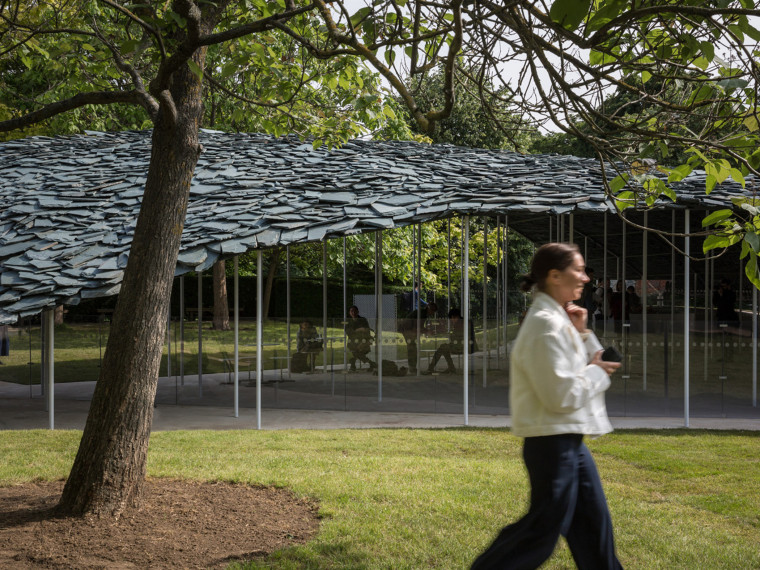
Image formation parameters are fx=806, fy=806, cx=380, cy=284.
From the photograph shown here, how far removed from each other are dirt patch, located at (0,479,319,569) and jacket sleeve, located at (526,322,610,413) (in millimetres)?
2395

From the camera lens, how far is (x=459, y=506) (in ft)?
20.9

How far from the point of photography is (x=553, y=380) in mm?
3516

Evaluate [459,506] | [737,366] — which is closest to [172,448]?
[459,506]

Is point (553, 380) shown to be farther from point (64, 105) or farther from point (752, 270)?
point (64, 105)

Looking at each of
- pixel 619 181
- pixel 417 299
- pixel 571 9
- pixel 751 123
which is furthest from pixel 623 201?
pixel 417 299

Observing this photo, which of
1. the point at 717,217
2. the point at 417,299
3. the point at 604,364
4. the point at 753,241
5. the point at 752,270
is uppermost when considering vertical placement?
the point at 717,217

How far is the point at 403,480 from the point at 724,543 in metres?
2.84

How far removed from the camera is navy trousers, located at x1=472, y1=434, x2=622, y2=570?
3514 mm

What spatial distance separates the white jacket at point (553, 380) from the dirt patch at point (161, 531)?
7.44ft

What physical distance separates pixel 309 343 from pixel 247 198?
2717 mm

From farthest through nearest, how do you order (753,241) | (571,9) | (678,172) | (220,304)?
(220,304) → (678,172) → (753,241) → (571,9)

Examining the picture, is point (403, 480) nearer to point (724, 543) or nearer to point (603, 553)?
point (724, 543)

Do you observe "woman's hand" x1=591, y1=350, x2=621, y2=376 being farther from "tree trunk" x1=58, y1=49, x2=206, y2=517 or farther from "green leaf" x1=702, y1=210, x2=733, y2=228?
"tree trunk" x1=58, y1=49, x2=206, y2=517

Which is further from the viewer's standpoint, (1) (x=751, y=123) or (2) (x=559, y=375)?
(1) (x=751, y=123)
